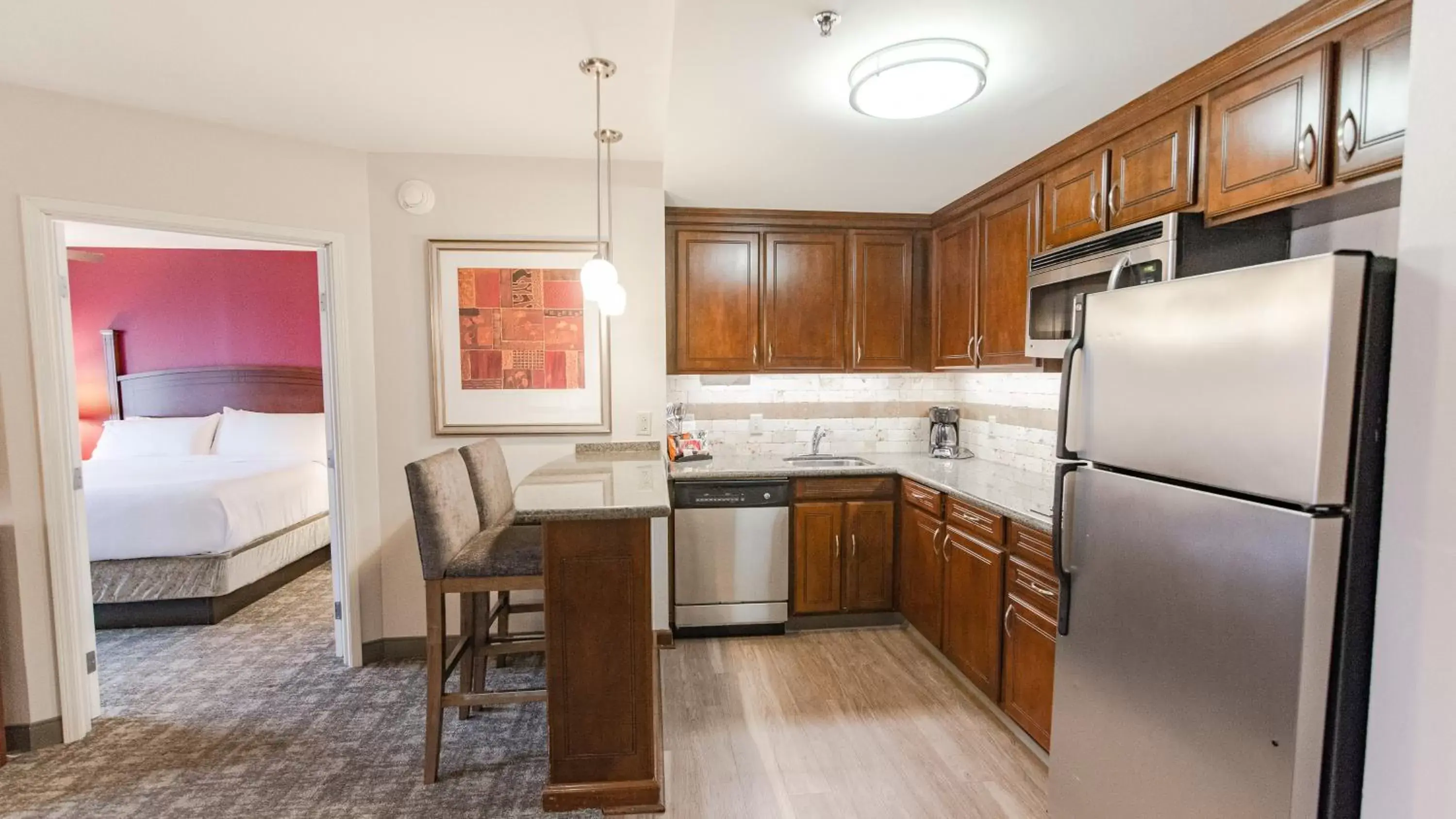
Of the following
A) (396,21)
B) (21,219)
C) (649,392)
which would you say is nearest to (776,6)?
(396,21)

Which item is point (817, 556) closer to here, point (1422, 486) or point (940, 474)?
point (940, 474)

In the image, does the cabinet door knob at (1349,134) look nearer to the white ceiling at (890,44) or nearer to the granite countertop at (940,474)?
the white ceiling at (890,44)

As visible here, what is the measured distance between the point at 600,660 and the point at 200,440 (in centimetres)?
460

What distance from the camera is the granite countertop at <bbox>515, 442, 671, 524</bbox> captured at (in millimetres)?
1625

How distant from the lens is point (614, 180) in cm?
278

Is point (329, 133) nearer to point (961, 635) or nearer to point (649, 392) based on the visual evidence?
point (649, 392)

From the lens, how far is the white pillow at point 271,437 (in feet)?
14.5

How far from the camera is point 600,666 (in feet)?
5.87

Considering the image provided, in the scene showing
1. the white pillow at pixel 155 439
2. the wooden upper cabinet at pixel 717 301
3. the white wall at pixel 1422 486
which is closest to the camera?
the white wall at pixel 1422 486

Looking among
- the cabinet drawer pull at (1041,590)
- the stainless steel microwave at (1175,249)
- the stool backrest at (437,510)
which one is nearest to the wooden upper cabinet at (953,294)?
the stainless steel microwave at (1175,249)

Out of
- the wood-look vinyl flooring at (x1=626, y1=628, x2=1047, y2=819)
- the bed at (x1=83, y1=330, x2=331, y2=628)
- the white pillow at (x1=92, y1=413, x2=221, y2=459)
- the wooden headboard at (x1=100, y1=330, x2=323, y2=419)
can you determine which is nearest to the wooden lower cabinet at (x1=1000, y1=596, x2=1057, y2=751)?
the wood-look vinyl flooring at (x1=626, y1=628, x2=1047, y2=819)

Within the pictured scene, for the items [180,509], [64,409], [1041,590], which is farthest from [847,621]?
[180,509]

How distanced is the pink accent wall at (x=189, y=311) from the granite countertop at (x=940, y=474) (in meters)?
3.83

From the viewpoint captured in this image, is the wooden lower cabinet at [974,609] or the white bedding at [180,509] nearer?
the wooden lower cabinet at [974,609]
